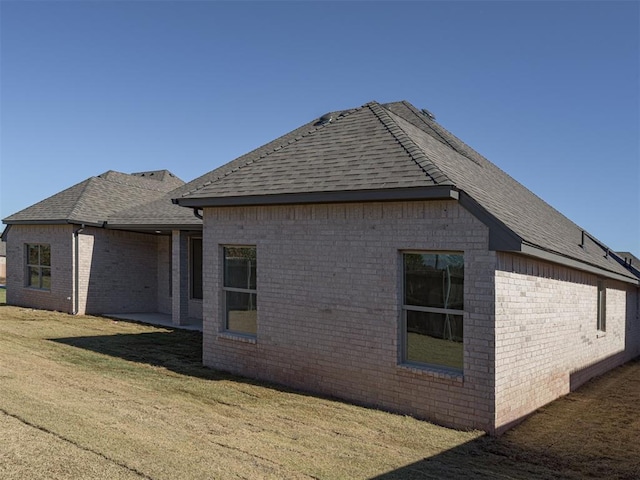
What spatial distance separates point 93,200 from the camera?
64.4 ft

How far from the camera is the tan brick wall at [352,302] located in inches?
289

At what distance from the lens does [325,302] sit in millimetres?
8750

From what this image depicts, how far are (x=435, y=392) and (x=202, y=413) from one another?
3.39 meters

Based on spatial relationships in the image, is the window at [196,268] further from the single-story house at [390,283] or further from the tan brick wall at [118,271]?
the single-story house at [390,283]

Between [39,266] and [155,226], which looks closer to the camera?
[155,226]

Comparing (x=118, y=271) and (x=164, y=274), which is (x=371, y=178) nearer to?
(x=164, y=274)

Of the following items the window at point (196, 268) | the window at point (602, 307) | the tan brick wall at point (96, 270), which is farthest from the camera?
the tan brick wall at point (96, 270)

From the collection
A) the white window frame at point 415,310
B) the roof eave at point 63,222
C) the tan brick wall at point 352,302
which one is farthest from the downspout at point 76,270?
the white window frame at point 415,310

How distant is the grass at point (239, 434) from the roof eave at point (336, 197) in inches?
128

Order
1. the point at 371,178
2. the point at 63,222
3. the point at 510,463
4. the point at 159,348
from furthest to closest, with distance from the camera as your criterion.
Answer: the point at 63,222 < the point at 159,348 < the point at 371,178 < the point at 510,463

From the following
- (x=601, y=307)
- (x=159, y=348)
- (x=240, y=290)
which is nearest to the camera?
(x=240, y=290)

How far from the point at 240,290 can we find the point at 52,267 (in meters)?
11.8

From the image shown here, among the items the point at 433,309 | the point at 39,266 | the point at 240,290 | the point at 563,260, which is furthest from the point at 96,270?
the point at 563,260

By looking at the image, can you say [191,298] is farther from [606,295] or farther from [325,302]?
[606,295]
